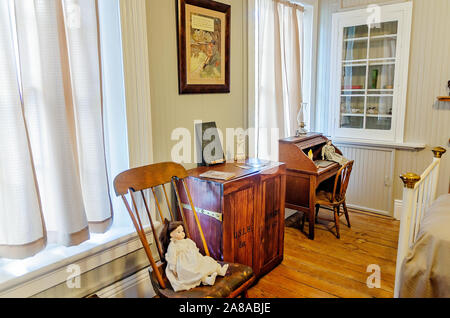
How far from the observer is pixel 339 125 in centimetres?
412

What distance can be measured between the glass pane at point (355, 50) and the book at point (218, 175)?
255 cm

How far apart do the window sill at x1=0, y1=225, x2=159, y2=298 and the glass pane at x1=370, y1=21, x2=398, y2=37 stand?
3.37 metres

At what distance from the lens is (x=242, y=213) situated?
2289mm

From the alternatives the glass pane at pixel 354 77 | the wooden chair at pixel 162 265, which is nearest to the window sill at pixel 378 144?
the glass pane at pixel 354 77

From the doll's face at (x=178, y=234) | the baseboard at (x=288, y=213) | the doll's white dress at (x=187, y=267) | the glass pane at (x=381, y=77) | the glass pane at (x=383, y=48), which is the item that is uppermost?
the glass pane at (x=383, y=48)

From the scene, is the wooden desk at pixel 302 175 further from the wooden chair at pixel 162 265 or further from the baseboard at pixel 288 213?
the wooden chair at pixel 162 265

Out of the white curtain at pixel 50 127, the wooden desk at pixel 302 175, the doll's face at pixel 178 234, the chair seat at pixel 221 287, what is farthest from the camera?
the wooden desk at pixel 302 175

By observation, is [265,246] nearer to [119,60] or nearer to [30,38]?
[119,60]

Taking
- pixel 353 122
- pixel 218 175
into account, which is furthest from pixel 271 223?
pixel 353 122

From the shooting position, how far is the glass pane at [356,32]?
383 cm

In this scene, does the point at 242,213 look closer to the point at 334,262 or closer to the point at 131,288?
the point at 131,288

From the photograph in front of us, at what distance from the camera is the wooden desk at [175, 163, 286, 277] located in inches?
85.3
